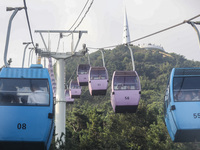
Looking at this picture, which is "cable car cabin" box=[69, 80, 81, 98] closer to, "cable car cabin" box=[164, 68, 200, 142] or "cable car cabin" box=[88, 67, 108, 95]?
"cable car cabin" box=[88, 67, 108, 95]

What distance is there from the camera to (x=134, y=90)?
48.9ft

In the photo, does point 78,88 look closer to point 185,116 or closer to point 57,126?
point 57,126

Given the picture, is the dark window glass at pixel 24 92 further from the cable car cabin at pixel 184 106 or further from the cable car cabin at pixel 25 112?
the cable car cabin at pixel 184 106

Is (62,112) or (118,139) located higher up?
(62,112)

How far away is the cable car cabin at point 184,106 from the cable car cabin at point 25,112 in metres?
3.70

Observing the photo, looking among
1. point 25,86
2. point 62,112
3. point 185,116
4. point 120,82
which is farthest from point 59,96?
point 185,116

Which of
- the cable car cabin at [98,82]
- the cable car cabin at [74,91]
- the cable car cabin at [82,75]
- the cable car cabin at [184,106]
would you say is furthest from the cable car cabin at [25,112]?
the cable car cabin at [74,91]

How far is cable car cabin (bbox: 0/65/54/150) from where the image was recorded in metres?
8.83

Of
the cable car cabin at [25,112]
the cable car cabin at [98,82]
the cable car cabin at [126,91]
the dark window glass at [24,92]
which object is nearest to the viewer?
the cable car cabin at [25,112]

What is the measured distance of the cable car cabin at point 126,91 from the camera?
14.9 m

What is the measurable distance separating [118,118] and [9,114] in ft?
89.0

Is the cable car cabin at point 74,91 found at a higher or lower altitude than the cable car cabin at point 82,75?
lower

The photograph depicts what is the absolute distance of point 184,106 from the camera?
9.66 meters

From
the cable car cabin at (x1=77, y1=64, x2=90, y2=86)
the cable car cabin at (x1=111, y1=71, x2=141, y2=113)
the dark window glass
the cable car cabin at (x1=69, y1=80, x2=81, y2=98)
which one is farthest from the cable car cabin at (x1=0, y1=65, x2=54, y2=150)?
the cable car cabin at (x1=69, y1=80, x2=81, y2=98)
